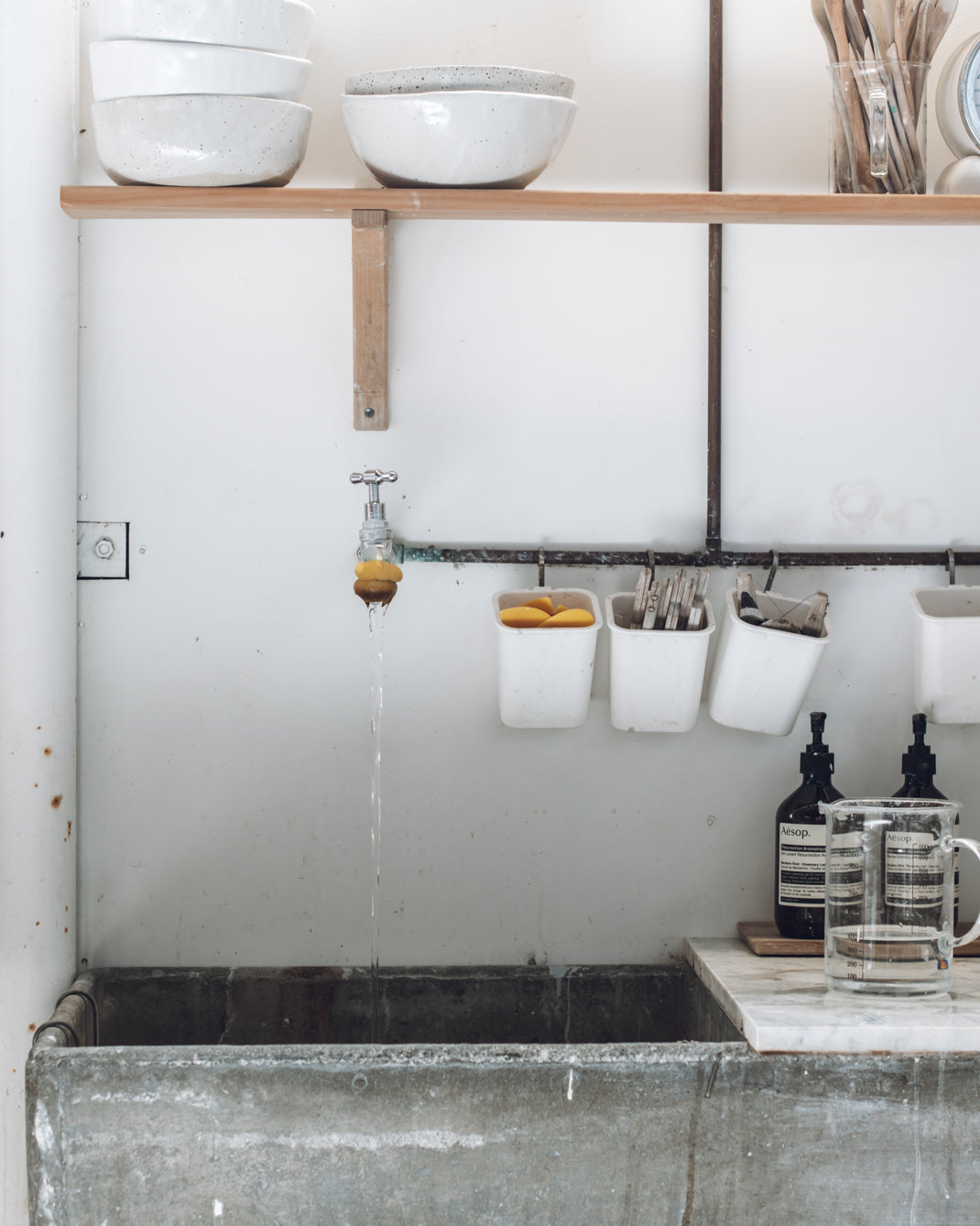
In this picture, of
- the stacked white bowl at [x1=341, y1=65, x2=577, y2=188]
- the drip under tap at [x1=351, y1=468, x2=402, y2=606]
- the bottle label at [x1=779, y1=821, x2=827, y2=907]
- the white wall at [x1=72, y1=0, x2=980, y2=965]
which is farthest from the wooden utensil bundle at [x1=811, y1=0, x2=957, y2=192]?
the bottle label at [x1=779, y1=821, x2=827, y2=907]

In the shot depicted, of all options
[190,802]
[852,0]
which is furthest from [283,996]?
[852,0]

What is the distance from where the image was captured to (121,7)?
1210 mm

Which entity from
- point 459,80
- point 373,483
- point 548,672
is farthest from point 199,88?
point 548,672

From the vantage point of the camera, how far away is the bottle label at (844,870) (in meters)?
1.23

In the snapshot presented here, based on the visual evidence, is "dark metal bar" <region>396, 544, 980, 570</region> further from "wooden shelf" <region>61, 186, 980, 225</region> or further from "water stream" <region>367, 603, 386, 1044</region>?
"wooden shelf" <region>61, 186, 980, 225</region>

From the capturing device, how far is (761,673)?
4.66 feet

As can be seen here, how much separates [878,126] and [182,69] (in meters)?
0.79

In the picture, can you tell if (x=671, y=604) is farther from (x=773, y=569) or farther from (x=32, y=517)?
(x=32, y=517)

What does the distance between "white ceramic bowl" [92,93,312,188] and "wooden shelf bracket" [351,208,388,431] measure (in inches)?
4.5

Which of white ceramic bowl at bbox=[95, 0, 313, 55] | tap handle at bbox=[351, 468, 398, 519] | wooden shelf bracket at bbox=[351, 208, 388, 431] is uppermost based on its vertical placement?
white ceramic bowl at bbox=[95, 0, 313, 55]

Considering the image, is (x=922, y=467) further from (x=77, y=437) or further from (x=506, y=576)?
(x=77, y=437)

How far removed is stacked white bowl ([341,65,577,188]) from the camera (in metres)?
1.21

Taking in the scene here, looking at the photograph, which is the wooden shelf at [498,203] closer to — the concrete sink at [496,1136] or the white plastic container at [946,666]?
the white plastic container at [946,666]

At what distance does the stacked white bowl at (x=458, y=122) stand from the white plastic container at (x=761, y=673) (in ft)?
1.99
